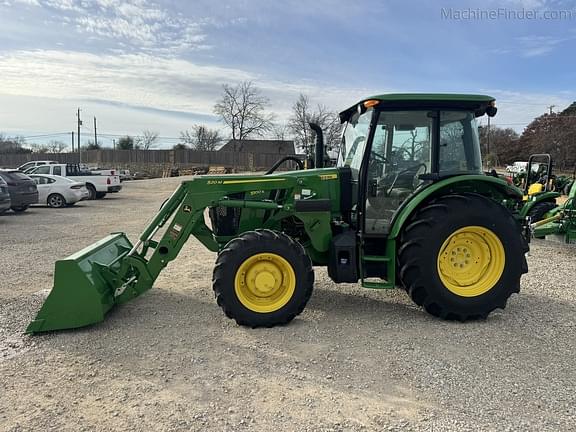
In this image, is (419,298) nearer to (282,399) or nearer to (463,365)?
(463,365)

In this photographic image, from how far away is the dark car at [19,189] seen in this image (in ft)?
47.6

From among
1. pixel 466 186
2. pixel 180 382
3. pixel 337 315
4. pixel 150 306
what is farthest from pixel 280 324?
pixel 466 186

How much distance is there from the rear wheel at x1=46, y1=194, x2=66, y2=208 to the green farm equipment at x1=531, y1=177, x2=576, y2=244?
1586 cm

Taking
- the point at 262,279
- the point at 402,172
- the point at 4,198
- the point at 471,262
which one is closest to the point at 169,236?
the point at 262,279

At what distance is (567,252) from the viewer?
355 inches

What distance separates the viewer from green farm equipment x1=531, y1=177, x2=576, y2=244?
29.0 feet

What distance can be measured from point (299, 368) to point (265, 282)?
1.09 meters

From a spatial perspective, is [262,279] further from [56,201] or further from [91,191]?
[91,191]

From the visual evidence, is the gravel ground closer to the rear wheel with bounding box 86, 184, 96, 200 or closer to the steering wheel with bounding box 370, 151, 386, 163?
the steering wheel with bounding box 370, 151, 386, 163

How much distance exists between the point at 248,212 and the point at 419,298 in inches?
84.0

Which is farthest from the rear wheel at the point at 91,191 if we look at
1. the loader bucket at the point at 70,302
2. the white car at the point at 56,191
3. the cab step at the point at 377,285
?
the cab step at the point at 377,285

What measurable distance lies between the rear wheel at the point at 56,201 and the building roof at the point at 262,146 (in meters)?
47.8

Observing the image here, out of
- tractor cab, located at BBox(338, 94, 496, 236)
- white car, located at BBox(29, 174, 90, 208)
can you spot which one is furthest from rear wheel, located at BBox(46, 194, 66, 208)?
tractor cab, located at BBox(338, 94, 496, 236)

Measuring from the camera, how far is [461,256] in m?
4.97
